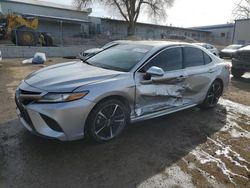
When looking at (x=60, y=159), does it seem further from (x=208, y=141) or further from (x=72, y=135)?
(x=208, y=141)

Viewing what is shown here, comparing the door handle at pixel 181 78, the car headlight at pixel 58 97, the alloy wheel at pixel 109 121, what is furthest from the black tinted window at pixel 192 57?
the car headlight at pixel 58 97

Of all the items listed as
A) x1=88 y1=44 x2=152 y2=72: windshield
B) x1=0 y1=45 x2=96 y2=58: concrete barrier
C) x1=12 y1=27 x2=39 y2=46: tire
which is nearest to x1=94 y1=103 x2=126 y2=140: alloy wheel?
x1=88 y1=44 x2=152 y2=72: windshield

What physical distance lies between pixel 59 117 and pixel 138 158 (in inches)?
47.8

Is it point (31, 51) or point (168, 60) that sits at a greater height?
point (168, 60)

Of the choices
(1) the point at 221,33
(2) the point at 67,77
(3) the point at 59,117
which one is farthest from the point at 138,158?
(1) the point at 221,33

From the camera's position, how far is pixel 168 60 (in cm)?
412

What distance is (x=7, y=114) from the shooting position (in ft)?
14.7

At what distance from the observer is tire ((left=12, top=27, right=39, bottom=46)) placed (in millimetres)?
17906

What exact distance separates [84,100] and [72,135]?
0.50m

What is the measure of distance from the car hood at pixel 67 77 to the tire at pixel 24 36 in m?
16.3

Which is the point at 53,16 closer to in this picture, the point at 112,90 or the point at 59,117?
the point at 112,90

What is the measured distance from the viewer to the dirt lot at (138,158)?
268 cm

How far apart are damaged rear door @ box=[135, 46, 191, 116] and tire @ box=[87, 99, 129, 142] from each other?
0.30m

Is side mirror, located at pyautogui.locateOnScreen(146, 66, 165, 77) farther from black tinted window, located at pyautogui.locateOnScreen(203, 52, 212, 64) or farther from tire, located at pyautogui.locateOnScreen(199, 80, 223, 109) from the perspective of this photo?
tire, located at pyautogui.locateOnScreen(199, 80, 223, 109)
